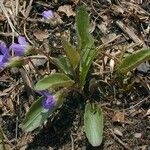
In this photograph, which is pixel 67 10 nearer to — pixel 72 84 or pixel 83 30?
pixel 83 30

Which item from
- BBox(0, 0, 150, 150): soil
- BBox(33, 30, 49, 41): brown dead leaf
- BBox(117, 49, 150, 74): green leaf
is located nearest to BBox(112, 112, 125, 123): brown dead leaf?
BBox(0, 0, 150, 150): soil

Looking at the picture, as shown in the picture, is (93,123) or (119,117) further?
(119,117)

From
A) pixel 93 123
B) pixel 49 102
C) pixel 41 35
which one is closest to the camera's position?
pixel 49 102

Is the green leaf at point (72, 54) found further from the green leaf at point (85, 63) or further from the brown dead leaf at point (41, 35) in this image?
the brown dead leaf at point (41, 35)

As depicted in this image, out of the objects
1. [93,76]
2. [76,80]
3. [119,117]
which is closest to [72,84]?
[76,80]

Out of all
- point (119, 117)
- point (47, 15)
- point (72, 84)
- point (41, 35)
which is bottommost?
point (119, 117)

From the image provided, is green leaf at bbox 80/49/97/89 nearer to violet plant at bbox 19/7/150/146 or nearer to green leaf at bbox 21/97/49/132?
violet plant at bbox 19/7/150/146

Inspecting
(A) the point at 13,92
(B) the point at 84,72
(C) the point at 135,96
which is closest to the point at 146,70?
(C) the point at 135,96

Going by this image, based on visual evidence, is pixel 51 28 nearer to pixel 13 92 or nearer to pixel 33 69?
pixel 33 69
